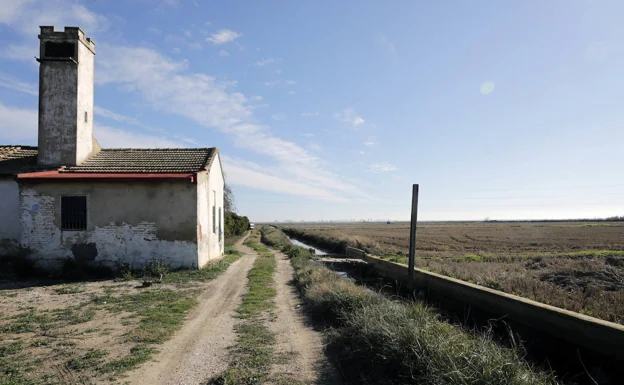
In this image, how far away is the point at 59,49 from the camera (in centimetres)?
1502

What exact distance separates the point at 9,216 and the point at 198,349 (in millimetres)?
12006

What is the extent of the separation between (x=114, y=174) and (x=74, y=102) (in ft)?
11.6

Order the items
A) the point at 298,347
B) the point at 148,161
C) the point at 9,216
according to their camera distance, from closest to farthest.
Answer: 1. the point at 298,347
2. the point at 9,216
3. the point at 148,161

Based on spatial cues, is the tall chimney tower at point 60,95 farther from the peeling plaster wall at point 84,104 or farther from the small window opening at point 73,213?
the small window opening at point 73,213

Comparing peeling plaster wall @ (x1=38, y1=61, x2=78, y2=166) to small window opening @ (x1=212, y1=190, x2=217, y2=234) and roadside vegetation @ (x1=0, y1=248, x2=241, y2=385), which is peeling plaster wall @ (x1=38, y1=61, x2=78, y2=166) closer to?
roadside vegetation @ (x1=0, y1=248, x2=241, y2=385)

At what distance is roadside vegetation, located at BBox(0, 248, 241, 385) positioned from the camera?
5.29 m

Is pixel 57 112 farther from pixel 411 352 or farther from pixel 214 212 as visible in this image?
pixel 411 352

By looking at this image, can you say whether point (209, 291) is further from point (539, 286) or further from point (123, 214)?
point (539, 286)

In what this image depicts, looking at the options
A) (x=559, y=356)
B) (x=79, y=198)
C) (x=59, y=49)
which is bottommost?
(x=559, y=356)

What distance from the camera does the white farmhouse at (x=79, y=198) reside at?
13.4m

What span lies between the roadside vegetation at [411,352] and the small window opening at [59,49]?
14659 mm

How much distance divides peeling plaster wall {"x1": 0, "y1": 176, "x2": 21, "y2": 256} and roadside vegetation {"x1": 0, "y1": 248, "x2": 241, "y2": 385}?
271 centimetres

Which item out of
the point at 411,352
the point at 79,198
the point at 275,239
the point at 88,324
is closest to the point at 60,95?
the point at 79,198

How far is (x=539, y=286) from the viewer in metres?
10.2
